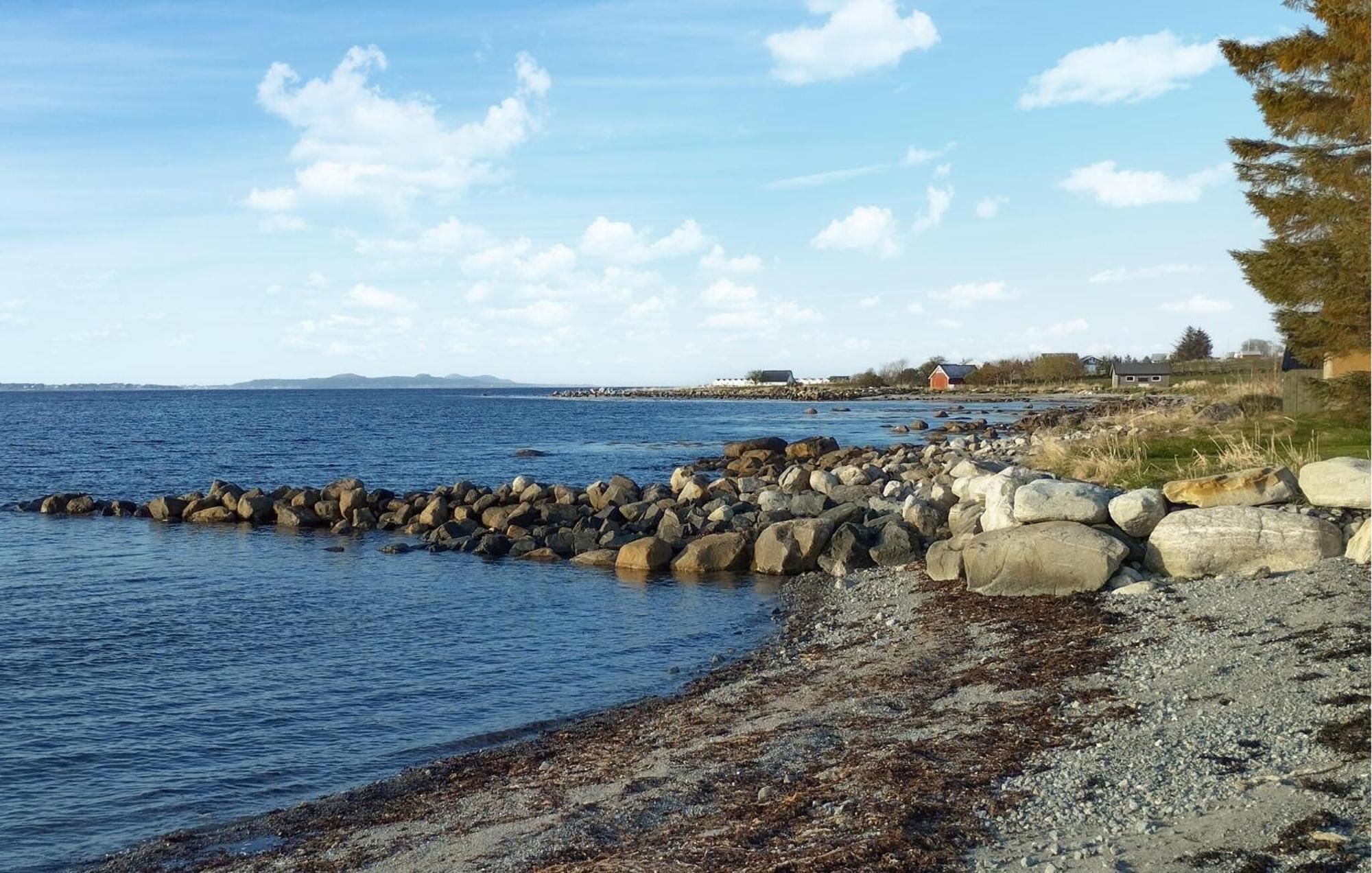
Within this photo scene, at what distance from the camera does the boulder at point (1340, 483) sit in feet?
43.7

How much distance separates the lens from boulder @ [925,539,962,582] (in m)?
16.0

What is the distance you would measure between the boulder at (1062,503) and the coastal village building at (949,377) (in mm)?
136451

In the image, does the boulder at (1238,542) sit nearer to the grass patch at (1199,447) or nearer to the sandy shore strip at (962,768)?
the sandy shore strip at (962,768)

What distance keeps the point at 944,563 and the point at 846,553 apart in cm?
311

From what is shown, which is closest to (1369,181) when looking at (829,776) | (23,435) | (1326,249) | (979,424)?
(1326,249)

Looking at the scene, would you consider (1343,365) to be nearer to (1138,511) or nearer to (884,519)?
(884,519)

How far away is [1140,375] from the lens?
383 feet

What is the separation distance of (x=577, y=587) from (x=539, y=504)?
326 inches

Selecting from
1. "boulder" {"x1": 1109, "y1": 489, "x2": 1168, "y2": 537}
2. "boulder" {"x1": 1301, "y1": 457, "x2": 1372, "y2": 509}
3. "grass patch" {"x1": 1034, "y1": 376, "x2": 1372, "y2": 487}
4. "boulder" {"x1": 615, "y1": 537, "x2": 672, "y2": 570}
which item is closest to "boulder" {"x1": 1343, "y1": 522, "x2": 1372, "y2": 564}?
"boulder" {"x1": 1301, "y1": 457, "x2": 1372, "y2": 509}

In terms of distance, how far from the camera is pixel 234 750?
34.9 feet

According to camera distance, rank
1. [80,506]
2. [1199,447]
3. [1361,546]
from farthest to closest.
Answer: [80,506]
[1199,447]
[1361,546]

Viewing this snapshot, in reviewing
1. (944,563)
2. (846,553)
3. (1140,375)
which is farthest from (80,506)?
(1140,375)

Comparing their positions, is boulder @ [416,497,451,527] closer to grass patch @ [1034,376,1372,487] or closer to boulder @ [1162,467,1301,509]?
grass patch @ [1034,376,1372,487]

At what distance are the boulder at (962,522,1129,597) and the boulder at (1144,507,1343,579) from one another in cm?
57
